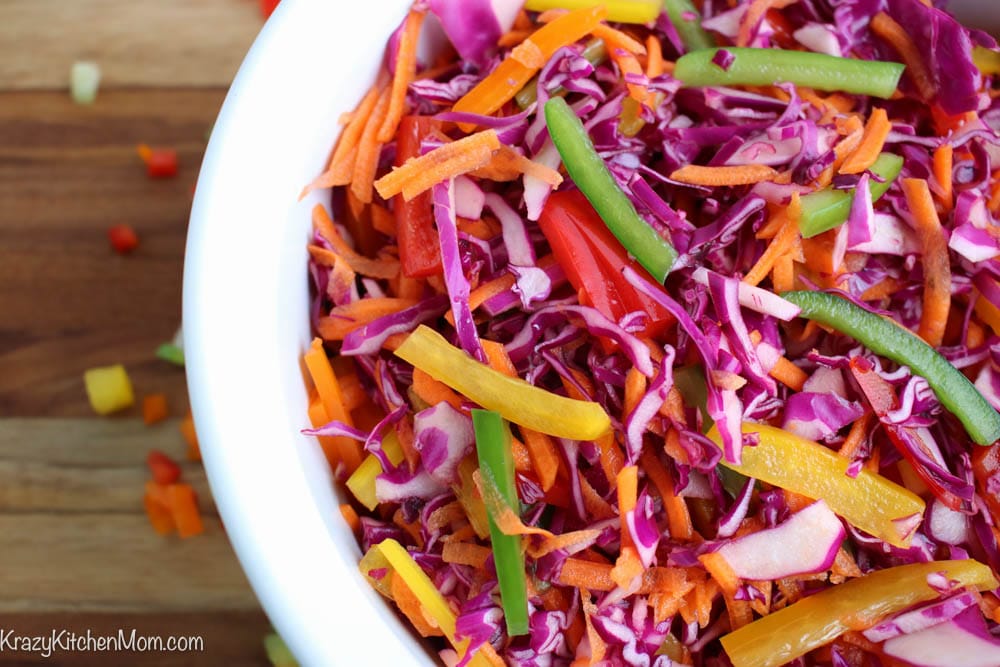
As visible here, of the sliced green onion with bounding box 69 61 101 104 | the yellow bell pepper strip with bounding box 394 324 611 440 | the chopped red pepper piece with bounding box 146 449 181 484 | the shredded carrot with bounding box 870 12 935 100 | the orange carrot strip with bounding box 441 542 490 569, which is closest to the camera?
the yellow bell pepper strip with bounding box 394 324 611 440

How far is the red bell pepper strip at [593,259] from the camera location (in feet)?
3.61

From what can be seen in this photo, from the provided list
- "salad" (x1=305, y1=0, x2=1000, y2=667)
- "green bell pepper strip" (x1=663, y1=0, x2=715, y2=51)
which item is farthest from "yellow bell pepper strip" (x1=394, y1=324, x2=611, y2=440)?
"green bell pepper strip" (x1=663, y1=0, x2=715, y2=51)

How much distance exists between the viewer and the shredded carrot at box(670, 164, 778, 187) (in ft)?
3.68

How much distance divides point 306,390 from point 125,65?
38.0 inches

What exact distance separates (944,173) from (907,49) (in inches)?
8.6

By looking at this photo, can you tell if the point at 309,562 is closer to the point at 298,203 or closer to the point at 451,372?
the point at 451,372

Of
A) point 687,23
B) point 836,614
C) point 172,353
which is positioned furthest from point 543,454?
point 172,353

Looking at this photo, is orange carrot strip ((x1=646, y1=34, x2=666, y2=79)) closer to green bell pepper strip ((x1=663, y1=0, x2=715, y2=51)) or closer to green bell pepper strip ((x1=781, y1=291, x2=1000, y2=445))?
green bell pepper strip ((x1=663, y1=0, x2=715, y2=51))

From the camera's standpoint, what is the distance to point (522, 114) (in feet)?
3.83

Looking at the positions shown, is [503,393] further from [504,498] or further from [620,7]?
[620,7]

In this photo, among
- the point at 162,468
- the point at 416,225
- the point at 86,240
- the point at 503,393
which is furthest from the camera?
the point at 86,240

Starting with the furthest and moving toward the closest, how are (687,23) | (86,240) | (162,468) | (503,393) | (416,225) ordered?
(86,240) < (162,468) < (687,23) < (416,225) < (503,393)

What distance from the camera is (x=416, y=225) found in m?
1.17

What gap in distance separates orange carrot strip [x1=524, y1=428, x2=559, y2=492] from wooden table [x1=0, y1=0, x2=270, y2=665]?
0.80 metres
